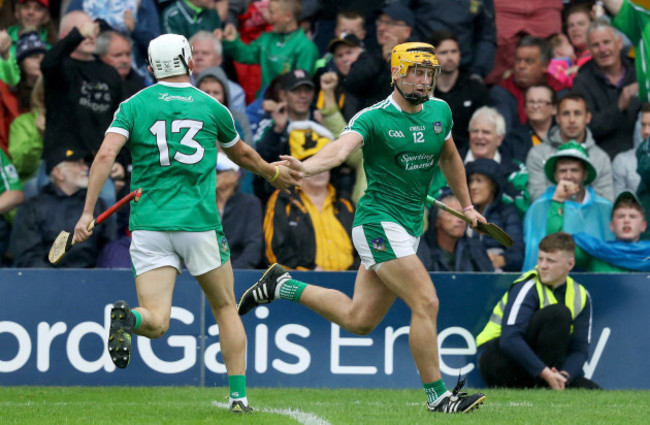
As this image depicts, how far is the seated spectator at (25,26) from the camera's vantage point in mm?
12398

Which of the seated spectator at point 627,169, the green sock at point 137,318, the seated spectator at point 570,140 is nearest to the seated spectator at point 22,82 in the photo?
the seated spectator at point 570,140

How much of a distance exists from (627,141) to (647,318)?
114 inches

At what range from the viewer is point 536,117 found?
12844mm

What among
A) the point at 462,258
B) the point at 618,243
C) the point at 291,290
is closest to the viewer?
the point at 291,290

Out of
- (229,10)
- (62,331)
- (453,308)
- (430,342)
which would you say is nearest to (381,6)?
(229,10)

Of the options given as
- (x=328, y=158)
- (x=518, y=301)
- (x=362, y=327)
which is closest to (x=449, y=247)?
(x=518, y=301)

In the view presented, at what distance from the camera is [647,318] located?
415 inches

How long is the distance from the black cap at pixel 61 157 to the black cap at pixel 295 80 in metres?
2.22

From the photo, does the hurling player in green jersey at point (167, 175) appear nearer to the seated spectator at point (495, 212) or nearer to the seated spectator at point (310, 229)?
the seated spectator at point (310, 229)

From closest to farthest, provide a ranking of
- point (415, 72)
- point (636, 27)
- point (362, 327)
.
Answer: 1. point (415, 72)
2. point (362, 327)
3. point (636, 27)

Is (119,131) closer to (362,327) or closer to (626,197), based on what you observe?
(362,327)

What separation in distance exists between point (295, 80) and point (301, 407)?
481 centimetres

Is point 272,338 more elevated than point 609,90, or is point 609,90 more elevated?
point 609,90

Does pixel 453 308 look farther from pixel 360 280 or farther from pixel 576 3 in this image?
pixel 576 3
